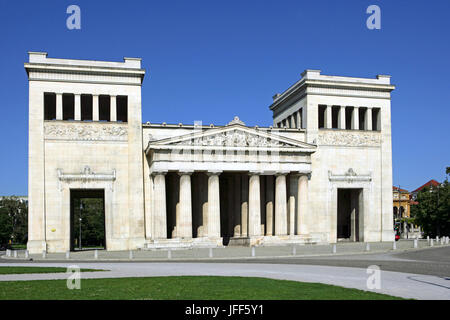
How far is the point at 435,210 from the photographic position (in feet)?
322

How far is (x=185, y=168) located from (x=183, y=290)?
44623 millimetres

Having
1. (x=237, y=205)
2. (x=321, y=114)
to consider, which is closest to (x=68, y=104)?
(x=237, y=205)

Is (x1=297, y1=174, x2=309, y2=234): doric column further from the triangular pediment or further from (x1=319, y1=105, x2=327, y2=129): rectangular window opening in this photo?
(x1=319, y1=105, x2=327, y2=129): rectangular window opening

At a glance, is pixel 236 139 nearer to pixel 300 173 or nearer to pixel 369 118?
pixel 300 173

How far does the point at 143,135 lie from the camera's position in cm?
6850

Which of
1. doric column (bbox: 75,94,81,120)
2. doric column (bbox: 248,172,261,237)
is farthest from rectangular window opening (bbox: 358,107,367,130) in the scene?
doric column (bbox: 75,94,81,120)

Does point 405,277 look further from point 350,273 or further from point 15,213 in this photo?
point 15,213

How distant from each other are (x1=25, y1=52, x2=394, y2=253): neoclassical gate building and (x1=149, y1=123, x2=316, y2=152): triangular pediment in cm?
13

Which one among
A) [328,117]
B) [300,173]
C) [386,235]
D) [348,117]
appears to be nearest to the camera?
[300,173]

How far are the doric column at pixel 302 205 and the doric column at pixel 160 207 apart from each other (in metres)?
17.3

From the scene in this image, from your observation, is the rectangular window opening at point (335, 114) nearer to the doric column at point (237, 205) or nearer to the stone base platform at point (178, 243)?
the doric column at point (237, 205)

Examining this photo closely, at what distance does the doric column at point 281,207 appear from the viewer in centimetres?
6756

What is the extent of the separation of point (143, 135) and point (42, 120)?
12385 millimetres
